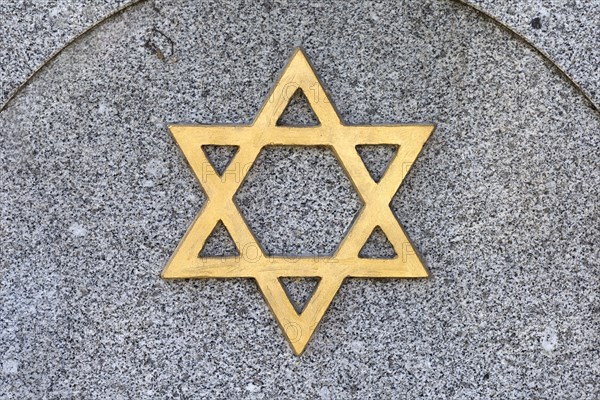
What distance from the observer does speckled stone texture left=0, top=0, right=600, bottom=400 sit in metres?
1.49

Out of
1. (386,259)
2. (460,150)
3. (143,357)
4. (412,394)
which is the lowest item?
(143,357)

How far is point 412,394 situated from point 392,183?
15.7 inches

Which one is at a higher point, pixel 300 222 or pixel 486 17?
pixel 486 17

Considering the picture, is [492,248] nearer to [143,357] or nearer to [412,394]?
[412,394]

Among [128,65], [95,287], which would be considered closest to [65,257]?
[95,287]

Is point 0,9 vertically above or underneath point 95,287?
above

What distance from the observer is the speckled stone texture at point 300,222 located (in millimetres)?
1492

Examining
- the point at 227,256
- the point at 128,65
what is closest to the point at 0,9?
the point at 128,65

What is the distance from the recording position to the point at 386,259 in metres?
1.50

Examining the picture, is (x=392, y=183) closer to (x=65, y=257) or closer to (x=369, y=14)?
(x=369, y=14)

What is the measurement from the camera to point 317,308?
A: 150cm

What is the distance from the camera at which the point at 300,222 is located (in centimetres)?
151

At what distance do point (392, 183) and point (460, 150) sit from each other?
0.14 metres

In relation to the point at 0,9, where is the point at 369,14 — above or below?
above
